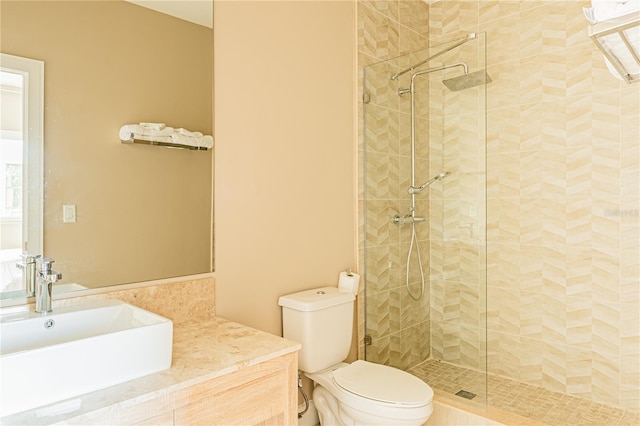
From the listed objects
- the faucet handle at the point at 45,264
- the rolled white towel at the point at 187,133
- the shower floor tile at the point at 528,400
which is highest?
the rolled white towel at the point at 187,133

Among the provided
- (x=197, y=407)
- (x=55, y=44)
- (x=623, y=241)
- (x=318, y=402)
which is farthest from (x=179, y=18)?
(x=623, y=241)

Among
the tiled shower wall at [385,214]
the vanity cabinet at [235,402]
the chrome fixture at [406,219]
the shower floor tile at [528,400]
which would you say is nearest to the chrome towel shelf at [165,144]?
the vanity cabinet at [235,402]

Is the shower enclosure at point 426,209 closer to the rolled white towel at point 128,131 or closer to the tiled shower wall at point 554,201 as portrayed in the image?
the tiled shower wall at point 554,201

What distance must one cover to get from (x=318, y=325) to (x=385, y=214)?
91 centimetres

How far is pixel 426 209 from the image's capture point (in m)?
2.67

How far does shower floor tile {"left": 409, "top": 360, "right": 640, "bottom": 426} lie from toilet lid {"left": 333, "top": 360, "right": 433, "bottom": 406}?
52cm

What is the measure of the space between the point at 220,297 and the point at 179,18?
3.89 ft

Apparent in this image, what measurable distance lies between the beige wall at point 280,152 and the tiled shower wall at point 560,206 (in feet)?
2.55

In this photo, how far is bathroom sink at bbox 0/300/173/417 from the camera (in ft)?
3.39

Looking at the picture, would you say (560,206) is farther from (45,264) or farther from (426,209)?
(45,264)

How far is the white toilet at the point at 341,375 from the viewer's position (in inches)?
72.1

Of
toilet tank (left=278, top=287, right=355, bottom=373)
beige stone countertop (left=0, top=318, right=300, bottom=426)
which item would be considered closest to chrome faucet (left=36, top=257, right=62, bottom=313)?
beige stone countertop (left=0, top=318, right=300, bottom=426)

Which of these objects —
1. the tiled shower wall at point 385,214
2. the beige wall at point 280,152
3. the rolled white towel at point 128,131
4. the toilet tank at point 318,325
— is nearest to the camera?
the rolled white towel at point 128,131

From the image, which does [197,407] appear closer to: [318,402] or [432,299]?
[318,402]
